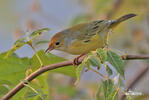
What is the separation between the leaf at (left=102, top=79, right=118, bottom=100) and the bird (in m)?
0.45

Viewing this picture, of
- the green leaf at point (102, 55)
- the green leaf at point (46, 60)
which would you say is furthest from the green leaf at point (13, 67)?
the green leaf at point (102, 55)

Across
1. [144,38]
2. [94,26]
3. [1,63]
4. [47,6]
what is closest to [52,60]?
[1,63]

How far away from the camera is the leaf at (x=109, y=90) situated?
1.07 meters

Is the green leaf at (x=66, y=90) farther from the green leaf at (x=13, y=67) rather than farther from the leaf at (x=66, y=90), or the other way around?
the green leaf at (x=13, y=67)

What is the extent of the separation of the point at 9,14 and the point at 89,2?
1.46 meters

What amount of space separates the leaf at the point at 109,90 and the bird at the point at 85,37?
449 millimetres

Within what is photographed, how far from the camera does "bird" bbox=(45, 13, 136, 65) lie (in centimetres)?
163

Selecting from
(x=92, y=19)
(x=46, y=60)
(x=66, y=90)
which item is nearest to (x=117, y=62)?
(x=46, y=60)

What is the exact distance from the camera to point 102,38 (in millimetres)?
1618

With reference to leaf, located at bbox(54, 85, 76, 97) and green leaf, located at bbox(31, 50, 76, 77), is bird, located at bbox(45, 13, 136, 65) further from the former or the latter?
leaf, located at bbox(54, 85, 76, 97)

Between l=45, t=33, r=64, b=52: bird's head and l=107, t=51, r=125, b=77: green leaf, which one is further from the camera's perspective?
l=45, t=33, r=64, b=52: bird's head

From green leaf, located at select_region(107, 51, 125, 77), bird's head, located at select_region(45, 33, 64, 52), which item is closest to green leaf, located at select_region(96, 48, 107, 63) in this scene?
green leaf, located at select_region(107, 51, 125, 77)

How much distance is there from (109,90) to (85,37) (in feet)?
2.38

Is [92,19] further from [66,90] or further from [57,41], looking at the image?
[57,41]
